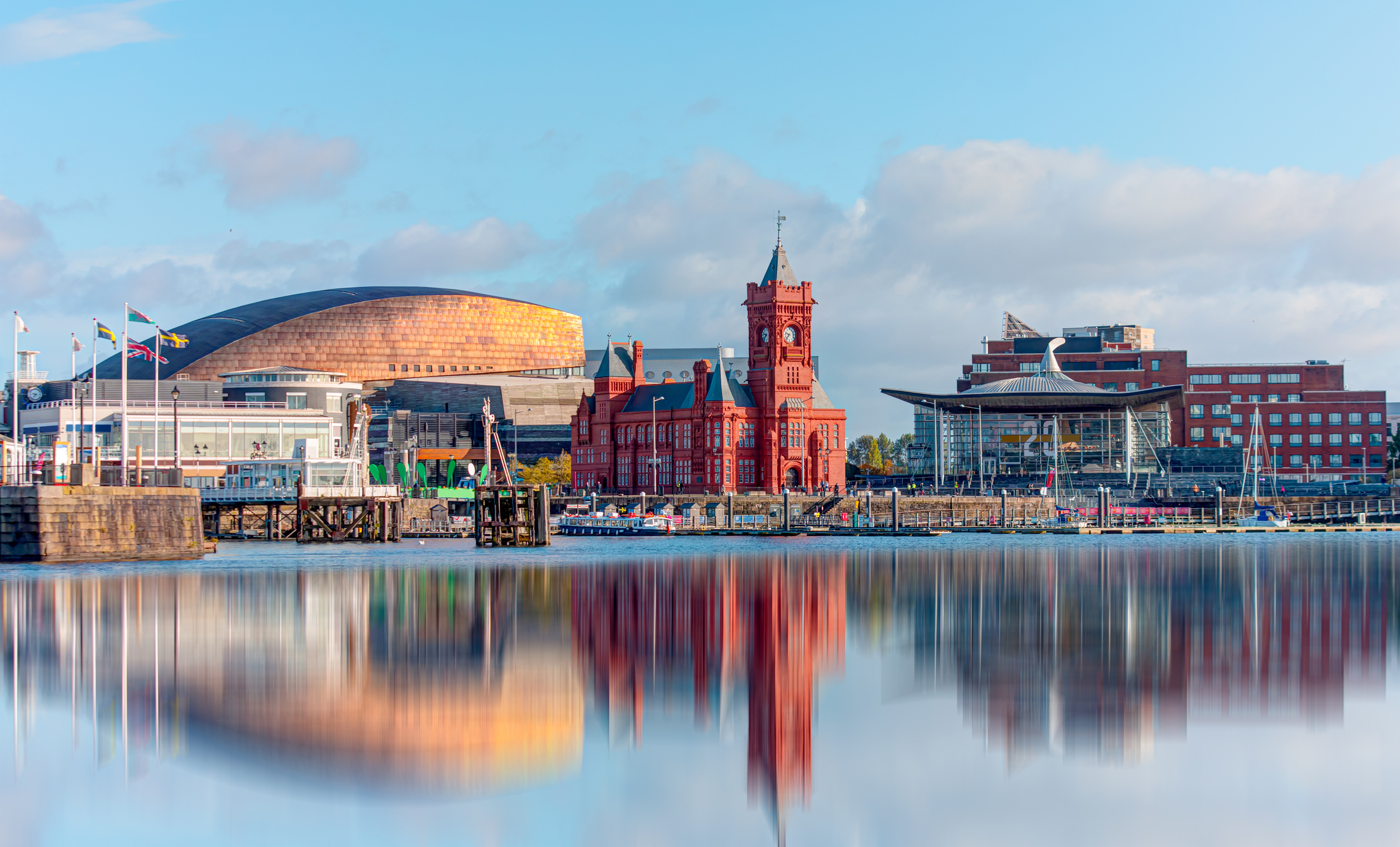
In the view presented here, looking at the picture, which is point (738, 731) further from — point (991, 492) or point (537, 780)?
point (991, 492)

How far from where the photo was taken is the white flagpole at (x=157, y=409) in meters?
78.8

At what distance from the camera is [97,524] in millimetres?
64500

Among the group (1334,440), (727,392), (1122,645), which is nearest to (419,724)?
(1122,645)

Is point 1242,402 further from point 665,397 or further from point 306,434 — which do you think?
point 306,434

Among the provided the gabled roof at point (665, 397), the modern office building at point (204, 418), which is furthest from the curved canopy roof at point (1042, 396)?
the modern office building at point (204, 418)

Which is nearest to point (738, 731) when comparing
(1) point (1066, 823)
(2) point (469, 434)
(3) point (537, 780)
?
(3) point (537, 780)

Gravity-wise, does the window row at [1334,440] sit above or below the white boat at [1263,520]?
above

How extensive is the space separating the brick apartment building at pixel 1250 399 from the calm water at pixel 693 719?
13676 cm

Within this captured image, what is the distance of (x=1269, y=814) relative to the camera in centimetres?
1895

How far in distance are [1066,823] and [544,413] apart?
178795 mm

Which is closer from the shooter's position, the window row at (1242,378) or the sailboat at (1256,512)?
the sailboat at (1256,512)

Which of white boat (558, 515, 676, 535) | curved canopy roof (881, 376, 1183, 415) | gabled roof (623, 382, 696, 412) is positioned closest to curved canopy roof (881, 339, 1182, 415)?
curved canopy roof (881, 376, 1183, 415)

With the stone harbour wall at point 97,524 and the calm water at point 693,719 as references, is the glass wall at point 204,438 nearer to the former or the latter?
the stone harbour wall at point 97,524

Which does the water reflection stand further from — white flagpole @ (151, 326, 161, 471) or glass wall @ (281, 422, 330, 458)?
glass wall @ (281, 422, 330, 458)
